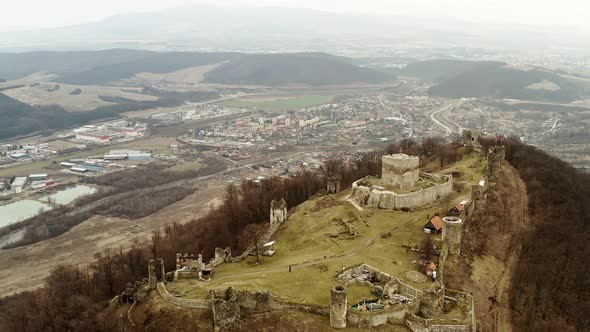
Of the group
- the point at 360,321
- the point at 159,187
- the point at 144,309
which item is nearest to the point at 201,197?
the point at 159,187

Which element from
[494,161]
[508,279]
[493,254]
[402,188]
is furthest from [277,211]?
[494,161]

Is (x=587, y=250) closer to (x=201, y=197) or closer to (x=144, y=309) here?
(x=144, y=309)

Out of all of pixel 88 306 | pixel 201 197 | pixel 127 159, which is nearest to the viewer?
pixel 88 306

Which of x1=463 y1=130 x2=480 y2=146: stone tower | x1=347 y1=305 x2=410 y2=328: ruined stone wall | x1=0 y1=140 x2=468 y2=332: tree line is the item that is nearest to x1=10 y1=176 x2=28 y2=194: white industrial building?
x1=0 y1=140 x2=468 y2=332: tree line

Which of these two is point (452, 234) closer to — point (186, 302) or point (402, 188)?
point (402, 188)

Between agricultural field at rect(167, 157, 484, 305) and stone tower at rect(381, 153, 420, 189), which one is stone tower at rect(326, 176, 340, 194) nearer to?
agricultural field at rect(167, 157, 484, 305)
